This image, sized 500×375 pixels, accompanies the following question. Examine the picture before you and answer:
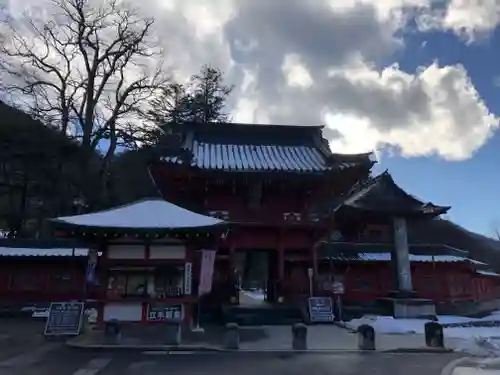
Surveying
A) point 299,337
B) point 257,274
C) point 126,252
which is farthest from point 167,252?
point 257,274

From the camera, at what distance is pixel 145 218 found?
16.1m

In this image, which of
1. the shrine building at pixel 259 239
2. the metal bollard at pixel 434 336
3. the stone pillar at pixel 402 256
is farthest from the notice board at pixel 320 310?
the metal bollard at pixel 434 336

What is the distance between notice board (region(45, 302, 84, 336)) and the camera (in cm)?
1478

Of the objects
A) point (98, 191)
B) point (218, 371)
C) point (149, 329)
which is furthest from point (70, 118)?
point (218, 371)

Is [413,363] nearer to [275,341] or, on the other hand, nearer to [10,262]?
[275,341]

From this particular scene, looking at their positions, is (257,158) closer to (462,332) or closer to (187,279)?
(187,279)

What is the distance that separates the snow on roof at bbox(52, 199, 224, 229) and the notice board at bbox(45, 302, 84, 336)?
295cm

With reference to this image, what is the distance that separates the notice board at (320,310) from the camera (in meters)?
19.1

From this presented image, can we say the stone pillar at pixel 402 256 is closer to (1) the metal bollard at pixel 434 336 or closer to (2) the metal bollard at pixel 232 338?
(1) the metal bollard at pixel 434 336

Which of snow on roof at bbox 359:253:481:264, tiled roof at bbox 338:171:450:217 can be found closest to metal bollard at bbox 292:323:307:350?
tiled roof at bbox 338:171:450:217

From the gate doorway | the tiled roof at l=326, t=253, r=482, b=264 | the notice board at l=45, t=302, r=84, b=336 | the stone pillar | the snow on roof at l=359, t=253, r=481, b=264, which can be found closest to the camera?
the notice board at l=45, t=302, r=84, b=336

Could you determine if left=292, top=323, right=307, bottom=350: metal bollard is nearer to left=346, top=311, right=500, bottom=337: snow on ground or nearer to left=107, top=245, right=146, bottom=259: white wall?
left=346, top=311, right=500, bottom=337: snow on ground

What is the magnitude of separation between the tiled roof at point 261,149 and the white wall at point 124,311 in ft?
23.7

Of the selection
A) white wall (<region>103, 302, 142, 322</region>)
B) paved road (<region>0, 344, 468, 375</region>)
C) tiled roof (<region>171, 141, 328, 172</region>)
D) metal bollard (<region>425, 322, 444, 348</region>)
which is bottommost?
paved road (<region>0, 344, 468, 375</region>)
